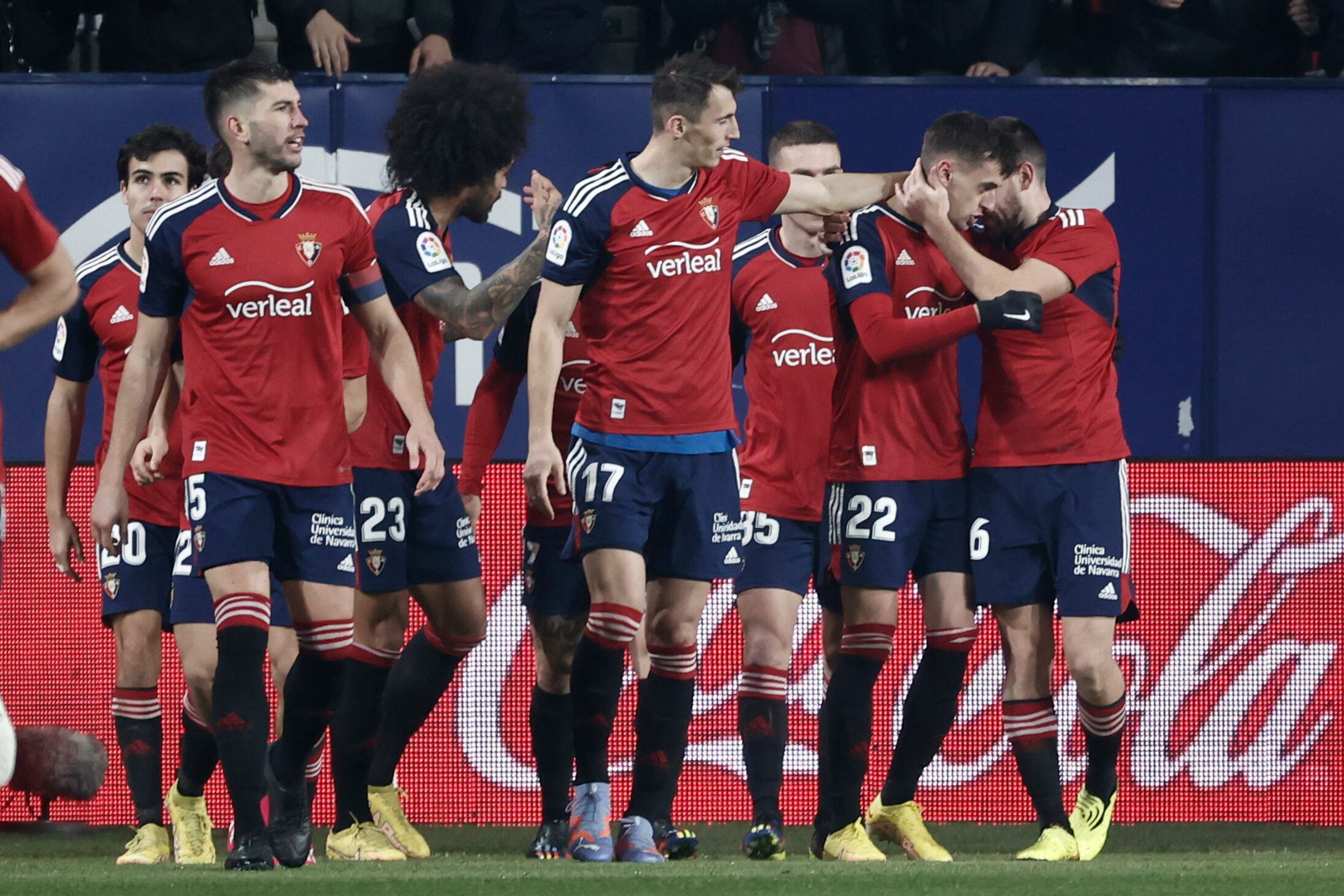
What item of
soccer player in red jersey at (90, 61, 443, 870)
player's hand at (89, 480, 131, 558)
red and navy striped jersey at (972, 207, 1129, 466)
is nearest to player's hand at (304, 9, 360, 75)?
soccer player in red jersey at (90, 61, 443, 870)

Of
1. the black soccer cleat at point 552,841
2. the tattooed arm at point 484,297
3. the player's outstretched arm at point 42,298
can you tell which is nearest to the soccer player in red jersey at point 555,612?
the black soccer cleat at point 552,841

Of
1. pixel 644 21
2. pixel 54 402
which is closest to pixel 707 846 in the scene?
pixel 54 402

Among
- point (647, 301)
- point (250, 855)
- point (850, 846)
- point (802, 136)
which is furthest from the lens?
point (802, 136)

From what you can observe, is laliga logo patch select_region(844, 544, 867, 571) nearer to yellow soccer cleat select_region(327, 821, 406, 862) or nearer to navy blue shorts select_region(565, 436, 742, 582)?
navy blue shorts select_region(565, 436, 742, 582)

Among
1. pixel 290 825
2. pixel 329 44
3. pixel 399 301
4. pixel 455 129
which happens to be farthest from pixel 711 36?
pixel 290 825

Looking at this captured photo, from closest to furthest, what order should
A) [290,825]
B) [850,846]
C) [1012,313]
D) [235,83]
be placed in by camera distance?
[290,825], [235,83], [1012,313], [850,846]

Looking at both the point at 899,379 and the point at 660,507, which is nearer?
the point at 660,507

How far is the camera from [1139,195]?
28.7 ft

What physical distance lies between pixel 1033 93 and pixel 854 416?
3.18 m

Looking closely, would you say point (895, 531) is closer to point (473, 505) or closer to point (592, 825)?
point (592, 825)

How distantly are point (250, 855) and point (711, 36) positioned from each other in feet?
16.7

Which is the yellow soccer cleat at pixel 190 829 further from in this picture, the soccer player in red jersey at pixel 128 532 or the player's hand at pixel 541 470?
the player's hand at pixel 541 470

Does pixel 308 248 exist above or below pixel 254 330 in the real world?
above

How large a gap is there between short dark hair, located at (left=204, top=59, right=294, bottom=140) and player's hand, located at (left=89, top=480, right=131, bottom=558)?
98cm
